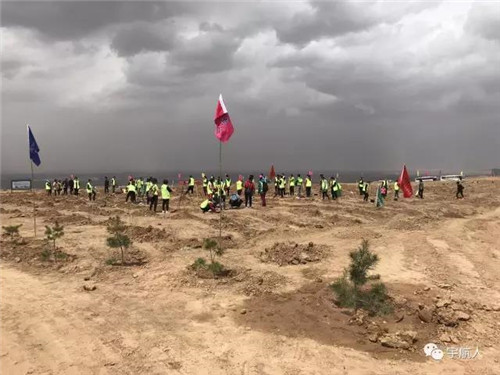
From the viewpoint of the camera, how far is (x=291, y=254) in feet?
42.9

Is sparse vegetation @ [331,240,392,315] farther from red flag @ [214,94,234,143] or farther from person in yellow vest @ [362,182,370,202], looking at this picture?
person in yellow vest @ [362,182,370,202]

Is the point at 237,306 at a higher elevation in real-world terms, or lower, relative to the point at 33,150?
lower

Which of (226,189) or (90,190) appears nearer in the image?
(226,189)

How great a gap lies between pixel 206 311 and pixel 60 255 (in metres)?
6.25

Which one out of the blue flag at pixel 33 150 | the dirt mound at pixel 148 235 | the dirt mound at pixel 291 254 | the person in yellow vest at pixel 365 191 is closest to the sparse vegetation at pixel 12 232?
the blue flag at pixel 33 150

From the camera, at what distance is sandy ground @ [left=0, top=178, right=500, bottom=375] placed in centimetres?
685

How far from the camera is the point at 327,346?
23.8 feet

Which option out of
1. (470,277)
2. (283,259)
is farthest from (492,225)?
(283,259)

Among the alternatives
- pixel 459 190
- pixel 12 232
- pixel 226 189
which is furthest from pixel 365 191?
pixel 12 232

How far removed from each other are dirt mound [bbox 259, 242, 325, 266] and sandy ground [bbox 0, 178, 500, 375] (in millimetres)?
174

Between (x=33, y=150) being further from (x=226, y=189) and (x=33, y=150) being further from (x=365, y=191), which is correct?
(x=365, y=191)

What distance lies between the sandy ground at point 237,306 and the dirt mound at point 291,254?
17 cm

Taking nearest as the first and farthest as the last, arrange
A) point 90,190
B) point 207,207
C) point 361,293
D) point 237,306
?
point 361,293 < point 237,306 < point 207,207 < point 90,190

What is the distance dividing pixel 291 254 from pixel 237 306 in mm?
4210
